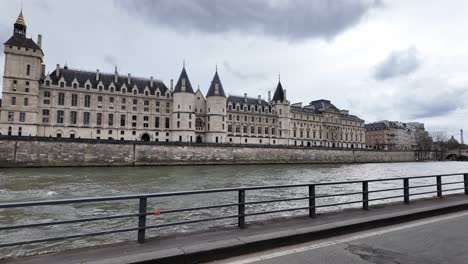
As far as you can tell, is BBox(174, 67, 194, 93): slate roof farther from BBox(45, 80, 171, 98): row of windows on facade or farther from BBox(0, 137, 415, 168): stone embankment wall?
BBox(0, 137, 415, 168): stone embankment wall

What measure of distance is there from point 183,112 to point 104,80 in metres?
18.3

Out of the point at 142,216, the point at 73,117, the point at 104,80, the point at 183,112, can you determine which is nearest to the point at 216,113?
the point at 183,112

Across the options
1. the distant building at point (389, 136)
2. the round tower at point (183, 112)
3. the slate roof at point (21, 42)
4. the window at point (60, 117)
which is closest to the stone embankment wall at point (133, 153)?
the round tower at point (183, 112)

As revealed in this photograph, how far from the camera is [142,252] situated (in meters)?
4.11

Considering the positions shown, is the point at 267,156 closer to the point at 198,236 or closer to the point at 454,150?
the point at 198,236

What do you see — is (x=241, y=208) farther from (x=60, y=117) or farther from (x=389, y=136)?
(x=389, y=136)

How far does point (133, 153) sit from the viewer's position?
153 feet

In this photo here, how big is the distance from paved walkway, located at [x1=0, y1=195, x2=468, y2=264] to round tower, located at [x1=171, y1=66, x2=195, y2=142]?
6046 centimetres

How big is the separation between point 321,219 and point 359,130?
113m

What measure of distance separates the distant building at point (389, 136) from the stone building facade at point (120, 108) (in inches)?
2180

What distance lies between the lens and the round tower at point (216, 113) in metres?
70.8

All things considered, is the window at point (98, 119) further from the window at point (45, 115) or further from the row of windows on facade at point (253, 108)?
the row of windows on facade at point (253, 108)

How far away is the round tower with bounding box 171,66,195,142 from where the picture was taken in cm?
6581

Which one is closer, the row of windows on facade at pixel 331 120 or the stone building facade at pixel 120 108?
the stone building facade at pixel 120 108
